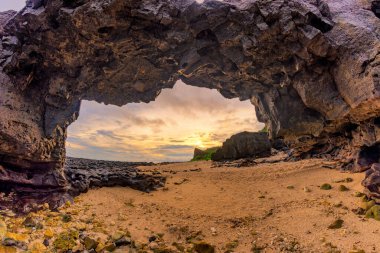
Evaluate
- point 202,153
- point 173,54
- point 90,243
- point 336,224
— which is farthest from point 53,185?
point 202,153

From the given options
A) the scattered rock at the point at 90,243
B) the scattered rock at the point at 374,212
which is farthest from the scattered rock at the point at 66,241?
the scattered rock at the point at 374,212

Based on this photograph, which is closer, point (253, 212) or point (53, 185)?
point (253, 212)

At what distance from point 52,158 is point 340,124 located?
16.4 metres

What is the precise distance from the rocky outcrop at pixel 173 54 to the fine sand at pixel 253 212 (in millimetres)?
3282

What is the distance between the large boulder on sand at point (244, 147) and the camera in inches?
1099

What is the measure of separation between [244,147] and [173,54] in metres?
16.8

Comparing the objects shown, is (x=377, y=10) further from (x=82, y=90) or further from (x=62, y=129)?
(x=62, y=129)

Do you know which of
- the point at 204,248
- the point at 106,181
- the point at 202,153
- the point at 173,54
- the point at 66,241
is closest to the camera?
the point at 66,241

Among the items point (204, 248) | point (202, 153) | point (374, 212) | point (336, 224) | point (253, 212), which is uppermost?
point (202, 153)

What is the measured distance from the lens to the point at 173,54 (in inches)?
596

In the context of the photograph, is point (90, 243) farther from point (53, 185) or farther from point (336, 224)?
point (336, 224)

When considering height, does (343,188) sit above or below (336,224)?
above

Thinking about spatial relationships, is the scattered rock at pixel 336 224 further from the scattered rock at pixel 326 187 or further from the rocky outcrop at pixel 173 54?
the rocky outcrop at pixel 173 54

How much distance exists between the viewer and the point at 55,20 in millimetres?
12461
